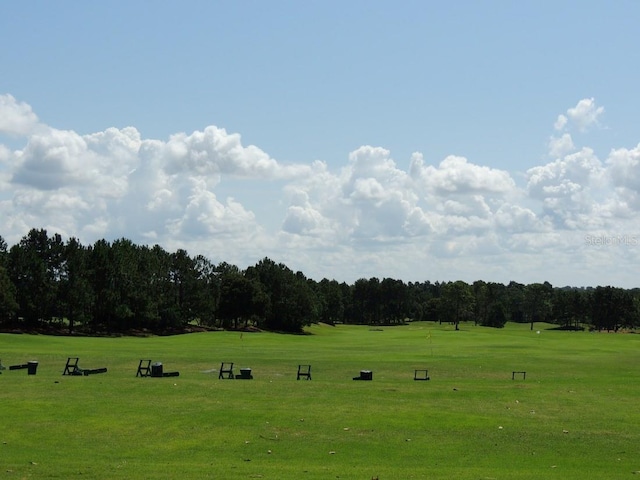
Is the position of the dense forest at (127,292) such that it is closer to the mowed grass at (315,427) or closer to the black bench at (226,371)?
the black bench at (226,371)

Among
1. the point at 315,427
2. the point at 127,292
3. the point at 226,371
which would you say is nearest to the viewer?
the point at 315,427

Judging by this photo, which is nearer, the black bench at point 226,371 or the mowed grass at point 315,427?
the mowed grass at point 315,427

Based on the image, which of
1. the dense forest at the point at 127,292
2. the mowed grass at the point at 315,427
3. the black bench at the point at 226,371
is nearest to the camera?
the mowed grass at the point at 315,427

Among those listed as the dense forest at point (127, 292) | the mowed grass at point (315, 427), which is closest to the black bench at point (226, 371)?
the mowed grass at point (315, 427)

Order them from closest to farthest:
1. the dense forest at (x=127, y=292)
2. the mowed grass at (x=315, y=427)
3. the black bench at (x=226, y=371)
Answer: the mowed grass at (x=315, y=427) < the black bench at (x=226, y=371) < the dense forest at (x=127, y=292)

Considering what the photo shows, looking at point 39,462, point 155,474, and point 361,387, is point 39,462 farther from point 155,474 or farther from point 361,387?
point 361,387

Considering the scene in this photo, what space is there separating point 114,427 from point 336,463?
928cm

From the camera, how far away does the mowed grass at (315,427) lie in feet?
65.3

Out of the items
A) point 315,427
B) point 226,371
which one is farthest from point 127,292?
point 315,427

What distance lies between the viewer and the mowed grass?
→ 783 inches

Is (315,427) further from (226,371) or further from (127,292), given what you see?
(127,292)

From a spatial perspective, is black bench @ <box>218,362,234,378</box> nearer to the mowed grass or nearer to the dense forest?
the mowed grass

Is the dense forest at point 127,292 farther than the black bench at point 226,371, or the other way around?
the dense forest at point 127,292

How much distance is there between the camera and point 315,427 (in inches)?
1040
